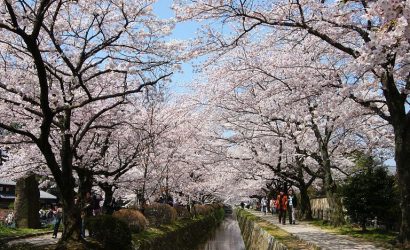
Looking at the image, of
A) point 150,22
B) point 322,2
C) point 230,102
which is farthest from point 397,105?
point 230,102

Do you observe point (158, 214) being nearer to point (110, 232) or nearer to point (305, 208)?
point (305, 208)

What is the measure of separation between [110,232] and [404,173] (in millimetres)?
7790

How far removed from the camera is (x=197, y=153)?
95.7 ft


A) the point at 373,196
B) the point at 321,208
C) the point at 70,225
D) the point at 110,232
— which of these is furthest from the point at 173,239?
the point at 321,208

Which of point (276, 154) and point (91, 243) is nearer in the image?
point (91, 243)

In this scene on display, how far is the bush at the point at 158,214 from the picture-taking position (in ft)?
66.0

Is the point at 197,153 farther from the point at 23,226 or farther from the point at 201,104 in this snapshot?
the point at 23,226

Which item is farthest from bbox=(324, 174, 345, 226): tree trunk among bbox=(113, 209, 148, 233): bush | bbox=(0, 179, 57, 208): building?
bbox=(0, 179, 57, 208): building

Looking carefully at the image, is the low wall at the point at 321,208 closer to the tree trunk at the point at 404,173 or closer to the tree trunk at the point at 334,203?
the tree trunk at the point at 334,203

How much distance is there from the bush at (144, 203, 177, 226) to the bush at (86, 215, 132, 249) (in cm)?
771

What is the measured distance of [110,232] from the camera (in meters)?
11.7

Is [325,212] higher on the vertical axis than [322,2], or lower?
lower

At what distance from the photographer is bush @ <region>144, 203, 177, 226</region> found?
20109mm

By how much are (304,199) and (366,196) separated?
33.0 ft
